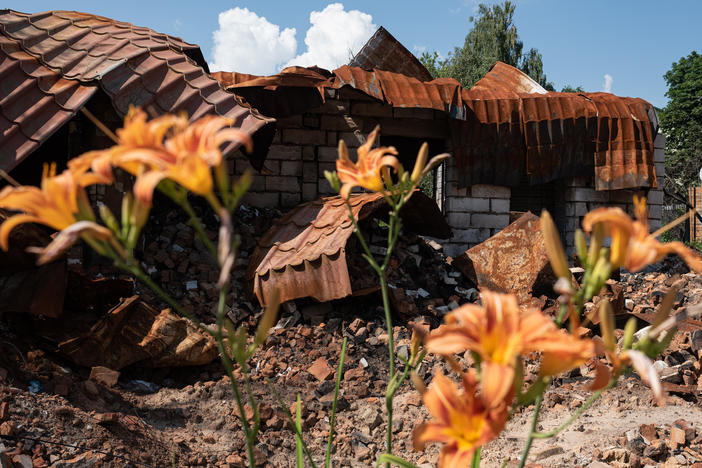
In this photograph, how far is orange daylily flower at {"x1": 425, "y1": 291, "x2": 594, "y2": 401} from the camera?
70cm

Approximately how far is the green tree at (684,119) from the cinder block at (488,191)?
62.1ft

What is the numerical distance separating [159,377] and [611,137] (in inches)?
305

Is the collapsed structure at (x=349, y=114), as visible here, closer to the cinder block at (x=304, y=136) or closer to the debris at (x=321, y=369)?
the cinder block at (x=304, y=136)

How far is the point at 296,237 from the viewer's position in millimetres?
5434

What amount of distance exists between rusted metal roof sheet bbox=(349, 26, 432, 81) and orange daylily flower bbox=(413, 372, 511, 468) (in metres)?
8.66

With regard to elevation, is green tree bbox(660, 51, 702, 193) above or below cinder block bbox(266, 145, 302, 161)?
above

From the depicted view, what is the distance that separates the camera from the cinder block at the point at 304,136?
24.8 feet

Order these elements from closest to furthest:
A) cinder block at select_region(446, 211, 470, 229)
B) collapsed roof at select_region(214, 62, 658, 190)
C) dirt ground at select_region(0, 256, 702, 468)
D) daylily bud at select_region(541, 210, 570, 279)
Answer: daylily bud at select_region(541, 210, 570, 279) < dirt ground at select_region(0, 256, 702, 468) < collapsed roof at select_region(214, 62, 658, 190) < cinder block at select_region(446, 211, 470, 229)

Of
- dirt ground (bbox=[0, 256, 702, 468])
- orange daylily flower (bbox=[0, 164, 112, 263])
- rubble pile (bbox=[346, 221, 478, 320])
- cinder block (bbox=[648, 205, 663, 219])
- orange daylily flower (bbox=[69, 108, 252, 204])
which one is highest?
cinder block (bbox=[648, 205, 663, 219])

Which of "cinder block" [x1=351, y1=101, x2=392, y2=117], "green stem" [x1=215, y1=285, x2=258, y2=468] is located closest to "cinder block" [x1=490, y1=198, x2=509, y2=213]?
"cinder block" [x1=351, y1=101, x2=392, y2=117]

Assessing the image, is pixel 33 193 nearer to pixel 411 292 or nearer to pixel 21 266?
pixel 21 266

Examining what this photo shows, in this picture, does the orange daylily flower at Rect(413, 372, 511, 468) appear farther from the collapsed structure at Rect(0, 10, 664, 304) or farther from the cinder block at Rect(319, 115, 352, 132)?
the cinder block at Rect(319, 115, 352, 132)

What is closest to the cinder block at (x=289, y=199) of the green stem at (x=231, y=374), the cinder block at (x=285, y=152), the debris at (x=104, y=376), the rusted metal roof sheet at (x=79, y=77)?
the cinder block at (x=285, y=152)

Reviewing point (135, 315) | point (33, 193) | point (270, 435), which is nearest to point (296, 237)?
point (135, 315)
